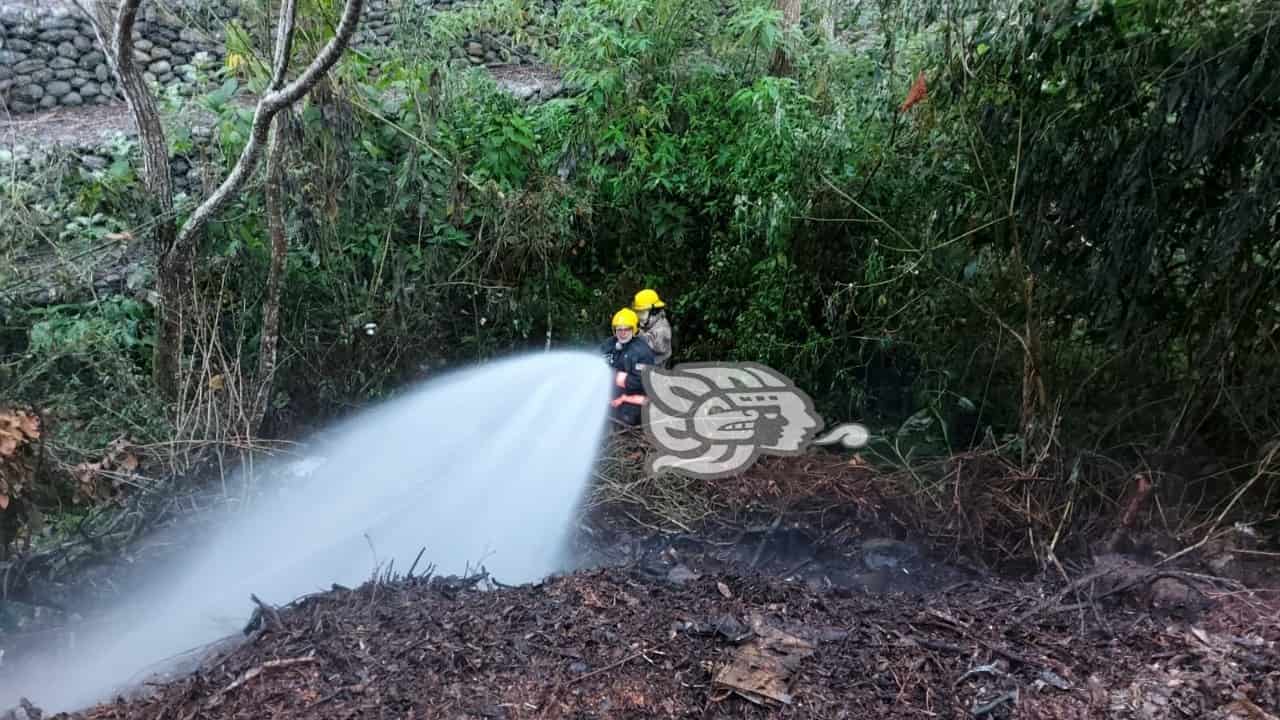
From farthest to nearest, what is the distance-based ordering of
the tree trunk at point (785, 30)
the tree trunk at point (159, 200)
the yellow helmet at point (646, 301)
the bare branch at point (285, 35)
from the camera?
the tree trunk at point (785, 30)
the yellow helmet at point (646, 301)
the tree trunk at point (159, 200)
the bare branch at point (285, 35)

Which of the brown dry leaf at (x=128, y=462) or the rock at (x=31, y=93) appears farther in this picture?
the rock at (x=31, y=93)

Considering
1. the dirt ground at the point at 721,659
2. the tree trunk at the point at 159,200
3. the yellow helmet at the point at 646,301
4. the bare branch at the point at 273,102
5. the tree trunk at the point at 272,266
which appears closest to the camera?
the dirt ground at the point at 721,659

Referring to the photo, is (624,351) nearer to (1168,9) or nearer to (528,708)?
(528,708)

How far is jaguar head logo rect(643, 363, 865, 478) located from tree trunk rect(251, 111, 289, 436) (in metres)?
2.50

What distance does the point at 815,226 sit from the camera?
18.8 ft

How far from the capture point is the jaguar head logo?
542 centimetres

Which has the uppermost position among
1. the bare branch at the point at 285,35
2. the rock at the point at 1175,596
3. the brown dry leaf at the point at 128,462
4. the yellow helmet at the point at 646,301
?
the bare branch at the point at 285,35

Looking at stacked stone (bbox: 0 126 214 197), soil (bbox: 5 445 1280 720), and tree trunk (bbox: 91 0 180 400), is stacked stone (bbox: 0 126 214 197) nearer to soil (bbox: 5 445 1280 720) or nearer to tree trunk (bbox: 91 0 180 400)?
tree trunk (bbox: 91 0 180 400)

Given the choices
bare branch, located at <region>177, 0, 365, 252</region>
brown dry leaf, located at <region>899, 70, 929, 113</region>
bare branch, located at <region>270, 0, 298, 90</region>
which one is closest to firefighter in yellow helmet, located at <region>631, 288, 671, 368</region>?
brown dry leaf, located at <region>899, 70, 929, 113</region>

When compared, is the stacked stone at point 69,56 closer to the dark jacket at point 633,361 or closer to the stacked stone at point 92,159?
the stacked stone at point 92,159

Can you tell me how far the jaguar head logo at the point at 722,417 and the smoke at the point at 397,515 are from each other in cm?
45

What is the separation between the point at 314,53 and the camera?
489cm

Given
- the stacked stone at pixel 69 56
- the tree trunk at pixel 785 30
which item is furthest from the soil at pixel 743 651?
the stacked stone at pixel 69 56

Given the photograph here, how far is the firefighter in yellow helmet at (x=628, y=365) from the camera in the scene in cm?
542
